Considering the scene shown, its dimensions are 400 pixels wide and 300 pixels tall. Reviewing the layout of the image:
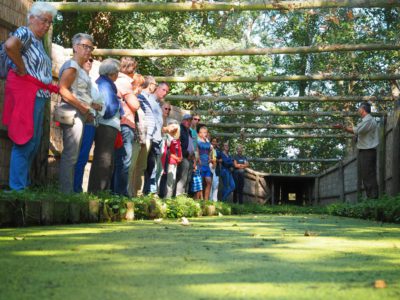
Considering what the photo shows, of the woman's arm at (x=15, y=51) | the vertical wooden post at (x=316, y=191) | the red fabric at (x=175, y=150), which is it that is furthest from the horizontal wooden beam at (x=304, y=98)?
the vertical wooden post at (x=316, y=191)

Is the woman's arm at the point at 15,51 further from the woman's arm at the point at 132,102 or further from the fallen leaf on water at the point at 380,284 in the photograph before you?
the fallen leaf on water at the point at 380,284

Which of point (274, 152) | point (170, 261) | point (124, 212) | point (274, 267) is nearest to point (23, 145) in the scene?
point (124, 212)

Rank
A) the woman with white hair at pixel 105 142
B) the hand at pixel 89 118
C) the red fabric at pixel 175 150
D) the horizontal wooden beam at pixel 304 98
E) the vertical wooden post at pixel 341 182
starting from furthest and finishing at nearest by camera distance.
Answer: the vertical wooden post at pixel 341 182, the horizontal wooden beam at pixel 304 98, the red fabric at pixel 175 150, the woman with white hair at pixel 105 142, the hand at pixel 89 118

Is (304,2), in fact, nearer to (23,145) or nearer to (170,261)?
(23,145)

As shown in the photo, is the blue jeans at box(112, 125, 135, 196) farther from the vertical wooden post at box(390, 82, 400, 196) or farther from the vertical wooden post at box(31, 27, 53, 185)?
the vertical wooden post at box(390, 82, 400, 196)

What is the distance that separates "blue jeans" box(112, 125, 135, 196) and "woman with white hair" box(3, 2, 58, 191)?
181 centimetres

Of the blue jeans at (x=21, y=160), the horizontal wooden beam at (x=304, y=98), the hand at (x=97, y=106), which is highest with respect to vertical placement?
the horizontal wooden beam at (x=304, y=98)

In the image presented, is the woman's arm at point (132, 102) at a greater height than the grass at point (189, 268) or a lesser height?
greater

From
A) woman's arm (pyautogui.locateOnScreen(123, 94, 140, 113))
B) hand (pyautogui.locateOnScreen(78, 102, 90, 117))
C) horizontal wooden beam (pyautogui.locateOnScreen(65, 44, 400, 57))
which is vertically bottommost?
hand (pyautogui.locateOnScreen(78, 102, 90, 117))

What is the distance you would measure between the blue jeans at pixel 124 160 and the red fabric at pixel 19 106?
202 cm

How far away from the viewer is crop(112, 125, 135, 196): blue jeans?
731 centimetres

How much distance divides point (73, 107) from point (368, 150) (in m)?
6.50

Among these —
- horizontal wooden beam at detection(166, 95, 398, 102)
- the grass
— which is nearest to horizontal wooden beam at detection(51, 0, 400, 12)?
the grass

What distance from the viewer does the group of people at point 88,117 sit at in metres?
5.33
